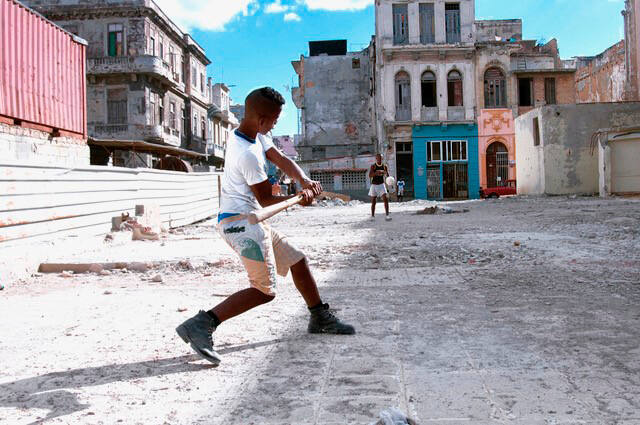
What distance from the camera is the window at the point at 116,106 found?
32.5m

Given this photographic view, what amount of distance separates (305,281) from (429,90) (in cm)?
3348

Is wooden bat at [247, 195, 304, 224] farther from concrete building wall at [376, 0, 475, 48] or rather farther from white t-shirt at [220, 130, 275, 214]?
concrete building wall at [376, 0, 475, 48]

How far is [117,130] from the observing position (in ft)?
106

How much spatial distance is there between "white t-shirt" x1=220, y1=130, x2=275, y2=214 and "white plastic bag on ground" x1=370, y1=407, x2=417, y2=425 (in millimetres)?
1420

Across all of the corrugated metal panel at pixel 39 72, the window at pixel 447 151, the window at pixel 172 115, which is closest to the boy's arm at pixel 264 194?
the corrugated metal panel at pixel 39 72

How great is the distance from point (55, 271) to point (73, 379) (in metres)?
4.46

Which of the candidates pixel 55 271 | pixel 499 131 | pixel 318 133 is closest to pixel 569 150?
pixel 499 131

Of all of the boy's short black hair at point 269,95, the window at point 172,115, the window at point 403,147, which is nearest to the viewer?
the boy's short black hair at point 269,95

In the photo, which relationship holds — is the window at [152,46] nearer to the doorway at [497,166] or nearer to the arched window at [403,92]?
the arched window at [403,92]

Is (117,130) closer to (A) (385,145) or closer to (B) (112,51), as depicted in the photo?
(B) (112,51)

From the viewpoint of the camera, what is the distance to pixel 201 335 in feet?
9.89

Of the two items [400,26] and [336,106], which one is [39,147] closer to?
[400,26]

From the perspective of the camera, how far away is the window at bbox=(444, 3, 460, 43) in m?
35.0

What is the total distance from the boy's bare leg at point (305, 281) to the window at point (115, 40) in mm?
32395
